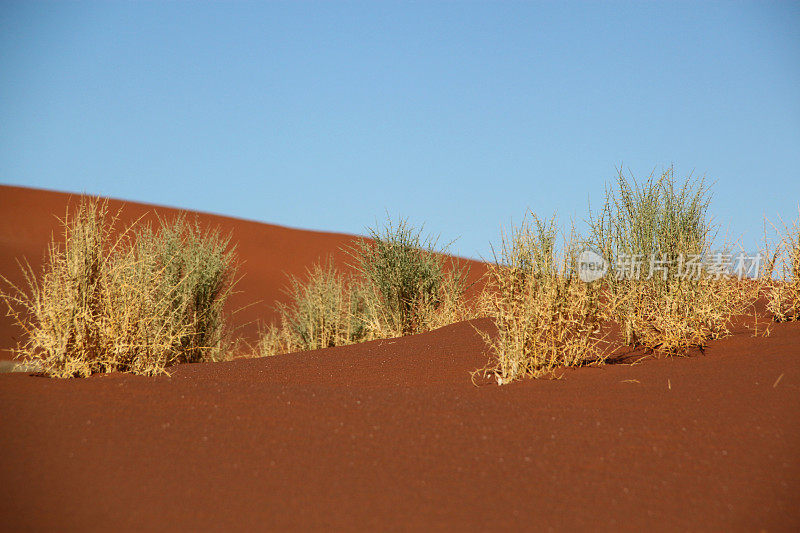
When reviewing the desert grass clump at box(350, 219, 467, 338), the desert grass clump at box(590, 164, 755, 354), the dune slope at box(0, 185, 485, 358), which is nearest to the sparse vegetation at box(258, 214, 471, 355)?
the desert grass clump at box(350, 219, 467, 338)

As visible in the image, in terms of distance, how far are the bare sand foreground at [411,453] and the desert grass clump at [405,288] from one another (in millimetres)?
5735

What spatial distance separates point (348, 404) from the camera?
14.4 ft

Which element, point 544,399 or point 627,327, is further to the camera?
point 627,327

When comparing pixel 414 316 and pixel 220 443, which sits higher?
pixel 414 316

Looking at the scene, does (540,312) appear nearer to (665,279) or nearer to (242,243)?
(665,279)

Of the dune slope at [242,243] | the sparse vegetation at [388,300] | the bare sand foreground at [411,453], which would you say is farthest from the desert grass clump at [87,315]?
the dune slope at [242,243]

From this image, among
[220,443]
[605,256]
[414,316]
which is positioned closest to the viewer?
[220,443]

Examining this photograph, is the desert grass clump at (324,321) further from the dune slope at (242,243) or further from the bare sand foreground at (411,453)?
the dune slope at (242,243)

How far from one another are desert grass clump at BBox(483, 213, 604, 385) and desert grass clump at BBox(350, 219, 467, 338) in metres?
4.65

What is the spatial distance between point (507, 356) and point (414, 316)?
18.1 ft

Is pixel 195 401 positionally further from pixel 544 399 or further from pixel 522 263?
pixel 522 263

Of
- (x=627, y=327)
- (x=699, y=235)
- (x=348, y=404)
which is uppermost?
(x=699, y=235)

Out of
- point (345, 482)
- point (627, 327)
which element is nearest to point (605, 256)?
point (627, 327)

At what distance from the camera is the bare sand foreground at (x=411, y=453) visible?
108 inches
